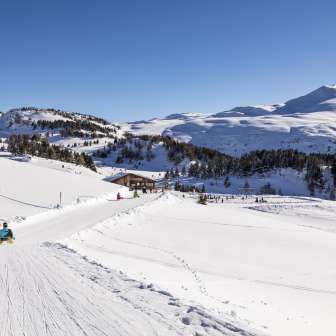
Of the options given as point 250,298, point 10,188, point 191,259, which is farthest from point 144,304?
point 10,188

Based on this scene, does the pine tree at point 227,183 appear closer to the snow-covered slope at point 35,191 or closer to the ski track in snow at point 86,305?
the snow-covered slope at point 35,191

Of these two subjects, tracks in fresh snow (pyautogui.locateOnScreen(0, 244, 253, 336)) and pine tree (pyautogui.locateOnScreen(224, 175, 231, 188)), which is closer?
Answer: tracks in fresh snow (pyautogui.locateOnScreen(0, 244, 253, 336))

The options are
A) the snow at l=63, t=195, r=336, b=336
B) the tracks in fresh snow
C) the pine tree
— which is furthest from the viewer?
→ the pine tree

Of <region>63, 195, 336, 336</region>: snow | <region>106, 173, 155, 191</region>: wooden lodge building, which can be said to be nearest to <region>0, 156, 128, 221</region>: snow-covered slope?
<region>63, 195, 336, 336</region>: snow

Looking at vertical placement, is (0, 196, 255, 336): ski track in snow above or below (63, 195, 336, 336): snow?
above

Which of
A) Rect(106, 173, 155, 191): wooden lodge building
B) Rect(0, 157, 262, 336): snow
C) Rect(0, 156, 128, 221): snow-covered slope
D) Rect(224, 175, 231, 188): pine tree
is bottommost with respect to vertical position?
Rect(224, 175, 231, 188): pine tree

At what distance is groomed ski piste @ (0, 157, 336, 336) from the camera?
9.09 metres

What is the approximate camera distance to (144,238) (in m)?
27.0

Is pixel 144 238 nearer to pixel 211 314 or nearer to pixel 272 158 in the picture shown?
pixel 211 314

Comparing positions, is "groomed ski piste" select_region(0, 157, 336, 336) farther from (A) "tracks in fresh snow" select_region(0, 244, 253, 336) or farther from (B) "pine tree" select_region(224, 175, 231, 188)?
(B) "pine tree" select_region(224, 175, 231, 188)

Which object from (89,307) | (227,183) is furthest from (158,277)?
(227,183)

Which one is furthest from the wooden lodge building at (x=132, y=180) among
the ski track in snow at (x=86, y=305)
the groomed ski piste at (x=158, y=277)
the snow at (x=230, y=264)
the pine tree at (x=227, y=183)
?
the ski track in snow at (x=86, y=305)

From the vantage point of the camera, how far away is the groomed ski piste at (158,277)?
909 cm

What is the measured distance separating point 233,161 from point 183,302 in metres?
153
